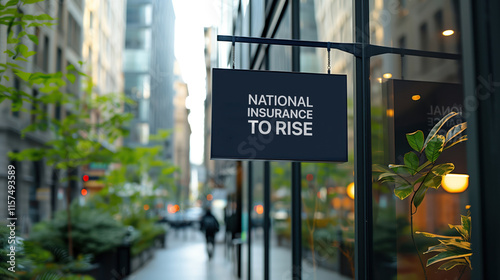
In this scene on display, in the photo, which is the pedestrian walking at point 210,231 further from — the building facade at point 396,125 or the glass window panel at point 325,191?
the glass window panel at point 325,191

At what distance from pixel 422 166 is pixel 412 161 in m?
0.08

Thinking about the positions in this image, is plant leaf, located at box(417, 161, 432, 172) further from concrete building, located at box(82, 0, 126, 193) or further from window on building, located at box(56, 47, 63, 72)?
concrete building, located at box(82, 0, 126, 193)

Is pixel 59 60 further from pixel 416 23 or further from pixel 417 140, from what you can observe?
pixel 417 140

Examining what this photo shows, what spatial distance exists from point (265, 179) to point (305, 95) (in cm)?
616

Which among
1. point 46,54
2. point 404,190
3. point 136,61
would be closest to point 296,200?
point 404,190

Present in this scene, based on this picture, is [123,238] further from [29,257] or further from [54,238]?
[29,257]

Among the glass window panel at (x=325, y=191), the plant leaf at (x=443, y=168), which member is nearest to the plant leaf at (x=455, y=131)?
the plant leaf at (x=443, y=168)

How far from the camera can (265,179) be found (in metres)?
10.5

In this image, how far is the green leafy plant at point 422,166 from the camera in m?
3.69

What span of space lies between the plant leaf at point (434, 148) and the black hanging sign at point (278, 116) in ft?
2.68

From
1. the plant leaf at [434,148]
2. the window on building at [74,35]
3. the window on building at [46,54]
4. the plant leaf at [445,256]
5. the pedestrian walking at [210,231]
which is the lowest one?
the pedestrian walking at [210,231]

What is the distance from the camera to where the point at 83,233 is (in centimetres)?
1416

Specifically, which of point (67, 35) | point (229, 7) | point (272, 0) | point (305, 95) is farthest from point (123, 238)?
point (67, 35)

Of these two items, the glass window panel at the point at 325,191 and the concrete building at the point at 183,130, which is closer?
the glass window panel at the point at 325,191
